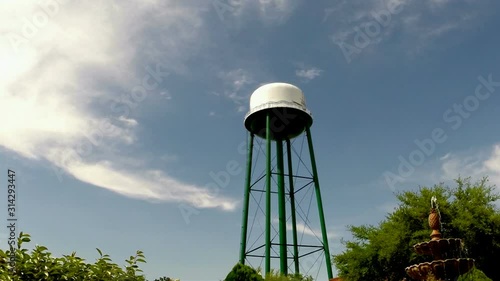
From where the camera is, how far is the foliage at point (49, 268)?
789 centimetres

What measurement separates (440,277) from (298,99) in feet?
78.8

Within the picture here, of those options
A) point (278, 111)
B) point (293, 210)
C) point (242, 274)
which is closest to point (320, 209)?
point (293, 210)

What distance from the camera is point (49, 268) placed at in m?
8.12

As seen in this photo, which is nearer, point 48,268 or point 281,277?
point 48,268

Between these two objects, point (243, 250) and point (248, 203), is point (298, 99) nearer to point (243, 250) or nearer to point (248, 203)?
point (248, 203)

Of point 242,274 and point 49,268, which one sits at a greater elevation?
point 242,274

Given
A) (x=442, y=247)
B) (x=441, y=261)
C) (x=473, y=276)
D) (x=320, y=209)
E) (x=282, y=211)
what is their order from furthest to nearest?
(x=320, y=209)
(x=282, y=211)
(x=473, y=276)
(x=442, y=247)
(x=441, y=261)

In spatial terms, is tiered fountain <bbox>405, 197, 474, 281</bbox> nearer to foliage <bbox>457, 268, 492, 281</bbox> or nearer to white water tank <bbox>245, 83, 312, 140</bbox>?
foliage <bbox>457, 268, 492, 281</bbox>

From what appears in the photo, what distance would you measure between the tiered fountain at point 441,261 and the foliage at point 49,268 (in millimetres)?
13238

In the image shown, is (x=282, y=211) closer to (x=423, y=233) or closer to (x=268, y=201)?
(x=268, y=201)

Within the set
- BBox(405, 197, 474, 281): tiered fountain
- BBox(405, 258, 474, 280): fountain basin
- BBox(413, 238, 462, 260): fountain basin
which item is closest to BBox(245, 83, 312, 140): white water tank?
BBox(405, 197, 474, 281): tiered fountain

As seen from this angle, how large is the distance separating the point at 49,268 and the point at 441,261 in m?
14.7

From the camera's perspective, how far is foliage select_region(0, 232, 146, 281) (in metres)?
7.89

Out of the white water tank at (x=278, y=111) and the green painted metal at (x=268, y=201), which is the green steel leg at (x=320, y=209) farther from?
the green painted metal at (x=268, y=201)
